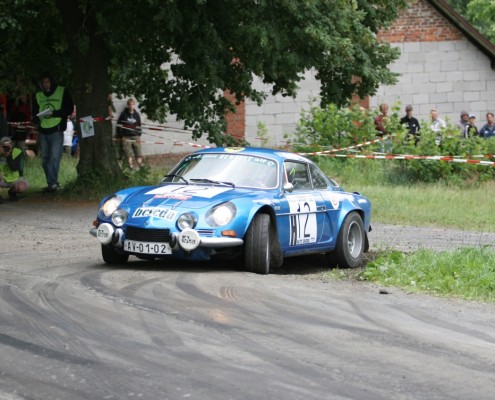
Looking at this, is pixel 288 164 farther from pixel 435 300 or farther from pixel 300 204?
pixel 435 300

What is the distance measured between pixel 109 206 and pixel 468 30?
25623 mm

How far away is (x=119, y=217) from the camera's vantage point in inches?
463

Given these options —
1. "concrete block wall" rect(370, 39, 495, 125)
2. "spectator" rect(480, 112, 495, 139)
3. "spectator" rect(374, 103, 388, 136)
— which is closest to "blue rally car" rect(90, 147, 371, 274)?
"spectator" rect(374, 103, 388, 136)

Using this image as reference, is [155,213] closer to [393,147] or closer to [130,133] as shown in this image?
[393,147]

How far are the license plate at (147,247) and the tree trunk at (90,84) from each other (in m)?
10.1

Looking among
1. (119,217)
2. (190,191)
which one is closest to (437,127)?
(190,191)

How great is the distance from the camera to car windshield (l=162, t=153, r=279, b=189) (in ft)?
41.5

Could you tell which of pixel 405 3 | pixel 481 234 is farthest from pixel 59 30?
pixel 481 234

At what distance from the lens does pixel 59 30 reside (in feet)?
76.8

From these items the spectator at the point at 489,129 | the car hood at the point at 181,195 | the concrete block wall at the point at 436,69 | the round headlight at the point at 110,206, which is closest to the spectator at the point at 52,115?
the car hood at the point at 181,195

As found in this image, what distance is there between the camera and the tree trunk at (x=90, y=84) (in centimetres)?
2127

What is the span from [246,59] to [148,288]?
431 inches

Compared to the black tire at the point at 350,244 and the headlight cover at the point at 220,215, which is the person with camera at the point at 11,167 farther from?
the headlight cover at the point at 220,215

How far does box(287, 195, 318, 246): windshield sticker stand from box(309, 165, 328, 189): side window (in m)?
0.52
